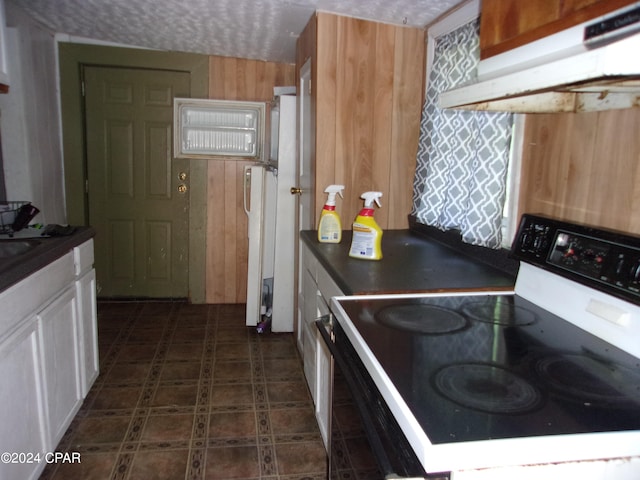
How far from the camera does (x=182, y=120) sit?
3.66 m

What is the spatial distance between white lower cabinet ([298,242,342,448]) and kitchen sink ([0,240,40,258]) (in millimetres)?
1096

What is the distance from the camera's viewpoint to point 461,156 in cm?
196

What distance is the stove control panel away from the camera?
100 cm

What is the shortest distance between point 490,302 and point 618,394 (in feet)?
1.68

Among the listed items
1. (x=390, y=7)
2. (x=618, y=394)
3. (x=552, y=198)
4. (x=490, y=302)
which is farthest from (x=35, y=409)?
(x=390, y=7)

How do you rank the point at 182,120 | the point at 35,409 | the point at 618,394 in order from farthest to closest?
1. the point at 182,120
2. the point at 35,409
3. the point at 618,394

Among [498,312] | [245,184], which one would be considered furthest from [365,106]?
[245,184]

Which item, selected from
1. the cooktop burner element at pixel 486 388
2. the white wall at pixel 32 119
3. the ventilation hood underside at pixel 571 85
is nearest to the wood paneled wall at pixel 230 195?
the white wall at pixel 32 119

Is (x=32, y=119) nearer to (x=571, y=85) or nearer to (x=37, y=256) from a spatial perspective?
(x=37, y=256)

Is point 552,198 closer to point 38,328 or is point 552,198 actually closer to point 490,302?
point 490,302

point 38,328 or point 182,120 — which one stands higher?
point 182,120

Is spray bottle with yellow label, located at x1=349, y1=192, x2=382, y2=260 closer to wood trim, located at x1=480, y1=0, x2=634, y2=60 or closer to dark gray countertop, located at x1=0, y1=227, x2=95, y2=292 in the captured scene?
wood trim, located at x1=480, y1=0, x2=634, y2=60

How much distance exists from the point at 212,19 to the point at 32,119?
138 centimetres

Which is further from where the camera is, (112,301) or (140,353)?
(112,301)
